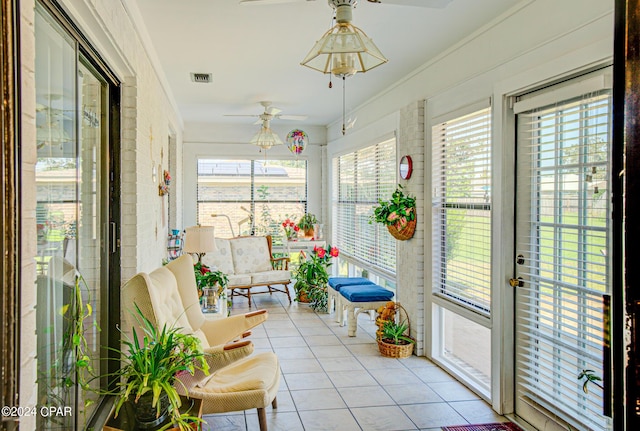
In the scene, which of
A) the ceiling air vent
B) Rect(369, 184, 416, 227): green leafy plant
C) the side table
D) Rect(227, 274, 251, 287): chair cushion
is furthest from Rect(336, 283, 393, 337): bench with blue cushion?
the side table

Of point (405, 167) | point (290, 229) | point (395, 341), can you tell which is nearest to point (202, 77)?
point (405, 167)

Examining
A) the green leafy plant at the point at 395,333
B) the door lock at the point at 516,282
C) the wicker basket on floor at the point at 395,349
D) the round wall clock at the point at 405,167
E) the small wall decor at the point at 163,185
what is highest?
the round wall clock at the point at 405,167

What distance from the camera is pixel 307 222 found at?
26.7ft

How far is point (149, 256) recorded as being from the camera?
153 inches

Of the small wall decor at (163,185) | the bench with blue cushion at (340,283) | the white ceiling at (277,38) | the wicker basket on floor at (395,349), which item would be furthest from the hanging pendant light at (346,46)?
the bench with blue cushion at (340,283)

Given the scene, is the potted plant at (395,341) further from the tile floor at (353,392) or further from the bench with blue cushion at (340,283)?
the bench with blue cushion at (340,283)

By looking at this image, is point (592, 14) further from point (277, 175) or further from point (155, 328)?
point (277, 175)

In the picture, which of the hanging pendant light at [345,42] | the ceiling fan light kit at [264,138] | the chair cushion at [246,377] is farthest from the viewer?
the ceiling fan light kit at [264,138]

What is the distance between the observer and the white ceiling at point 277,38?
3137mm

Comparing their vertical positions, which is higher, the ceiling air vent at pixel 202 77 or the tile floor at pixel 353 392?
the ceiling air vent at pixel 202 77

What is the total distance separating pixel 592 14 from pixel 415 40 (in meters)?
1.48

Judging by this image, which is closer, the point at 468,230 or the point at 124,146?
the point at 124,146

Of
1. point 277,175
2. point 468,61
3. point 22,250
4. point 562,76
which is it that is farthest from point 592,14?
point 277,175

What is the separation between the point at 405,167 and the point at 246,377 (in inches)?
104
